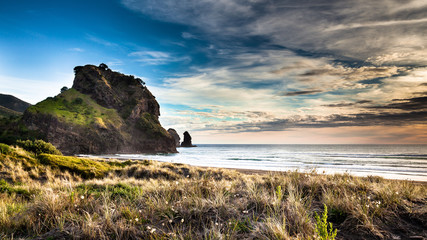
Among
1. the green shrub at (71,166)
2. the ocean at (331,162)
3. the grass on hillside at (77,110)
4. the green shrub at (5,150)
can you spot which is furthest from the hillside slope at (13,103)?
the green shrub at (71,166)

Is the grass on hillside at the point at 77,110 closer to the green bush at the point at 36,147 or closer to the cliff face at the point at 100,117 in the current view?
the cliff face at the point at 100,117

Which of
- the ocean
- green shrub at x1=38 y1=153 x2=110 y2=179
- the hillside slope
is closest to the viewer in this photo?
green shrub at x1=38 y1=153 x2=110 y2=179

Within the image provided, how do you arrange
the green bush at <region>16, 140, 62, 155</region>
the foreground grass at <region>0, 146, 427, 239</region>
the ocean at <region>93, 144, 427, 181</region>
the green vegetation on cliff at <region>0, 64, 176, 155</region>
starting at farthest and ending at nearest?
the green vegetation on cliff at <region>0, 64, 176, 155</region> < the ocean at <region>93, 144, 427, 181</region> < the green bush at <region>16, 140, 62, 155</region> < the foreground grass at <region>0, 146, 427, 239</region>

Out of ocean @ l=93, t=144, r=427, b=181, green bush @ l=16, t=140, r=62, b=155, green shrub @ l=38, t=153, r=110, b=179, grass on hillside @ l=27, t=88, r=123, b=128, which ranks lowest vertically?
ocean @ l=93, t=144, r=427, b=181

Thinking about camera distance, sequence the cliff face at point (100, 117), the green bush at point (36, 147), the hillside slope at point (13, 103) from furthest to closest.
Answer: the hillside slope at point (13, 103)
the cliff face at point (100, 117)
the green bush at point (36, 147)

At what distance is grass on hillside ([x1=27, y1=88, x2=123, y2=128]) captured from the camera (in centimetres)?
6700

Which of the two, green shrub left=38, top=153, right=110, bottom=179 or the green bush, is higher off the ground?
the green bush

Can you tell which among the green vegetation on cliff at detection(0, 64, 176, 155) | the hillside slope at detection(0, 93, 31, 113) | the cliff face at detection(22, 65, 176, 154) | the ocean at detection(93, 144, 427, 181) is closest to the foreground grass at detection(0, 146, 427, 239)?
the ocean at detection(93, 144, 427, 181)

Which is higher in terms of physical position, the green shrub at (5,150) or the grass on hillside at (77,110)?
the grass on hillside at (77,110)

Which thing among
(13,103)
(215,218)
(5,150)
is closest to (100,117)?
(5,150)

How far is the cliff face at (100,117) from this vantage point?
63125 mm

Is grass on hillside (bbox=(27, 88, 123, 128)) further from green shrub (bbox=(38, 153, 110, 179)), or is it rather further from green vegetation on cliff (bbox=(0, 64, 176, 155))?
green shrub (bbox=(38, 153, 110, 179))

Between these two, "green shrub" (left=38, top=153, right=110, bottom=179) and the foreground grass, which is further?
"green shrub" (left=38, top=153, right=110, bottom=179)

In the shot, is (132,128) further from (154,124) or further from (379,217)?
(379,217)
